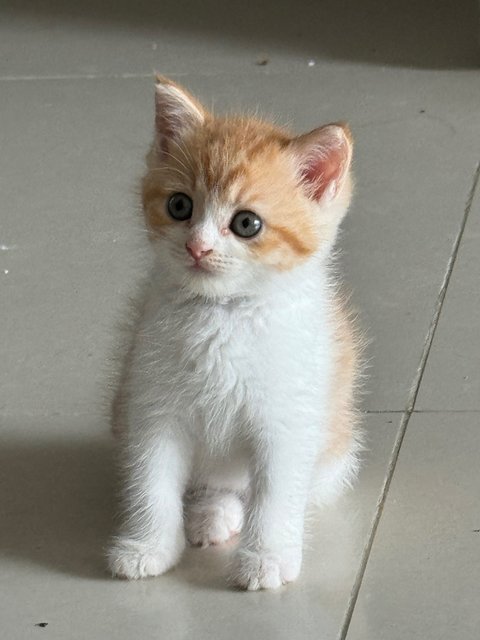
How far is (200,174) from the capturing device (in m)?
1.93

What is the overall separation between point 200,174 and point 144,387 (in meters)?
0.37

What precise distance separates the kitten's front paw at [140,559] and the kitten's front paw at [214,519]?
3.5 inches

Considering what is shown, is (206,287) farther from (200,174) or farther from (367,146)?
(367,146)

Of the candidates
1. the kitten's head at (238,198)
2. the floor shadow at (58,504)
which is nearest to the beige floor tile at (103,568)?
the floor shadow at (58,504)

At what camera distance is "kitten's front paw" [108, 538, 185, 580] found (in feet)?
6.95

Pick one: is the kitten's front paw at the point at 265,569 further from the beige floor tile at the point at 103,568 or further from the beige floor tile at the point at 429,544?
the beige floor tile at the point at 429,544

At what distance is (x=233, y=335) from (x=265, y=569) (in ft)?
1.25

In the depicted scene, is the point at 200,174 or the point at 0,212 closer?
the point at 200,174

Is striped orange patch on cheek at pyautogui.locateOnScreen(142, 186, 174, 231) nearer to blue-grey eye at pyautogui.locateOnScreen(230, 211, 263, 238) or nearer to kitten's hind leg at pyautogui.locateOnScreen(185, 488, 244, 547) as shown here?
blue-grey eye at pyautogui.locateOnScreen(230, 211, 263, 238)

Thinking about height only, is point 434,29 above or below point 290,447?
above

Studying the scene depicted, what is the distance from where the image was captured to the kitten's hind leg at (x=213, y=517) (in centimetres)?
223

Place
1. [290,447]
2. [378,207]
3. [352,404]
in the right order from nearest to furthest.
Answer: [290,447] → [352,404] → [378,207]

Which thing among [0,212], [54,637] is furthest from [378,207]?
[54,637]

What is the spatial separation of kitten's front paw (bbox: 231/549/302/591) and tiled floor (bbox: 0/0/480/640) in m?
0.02
